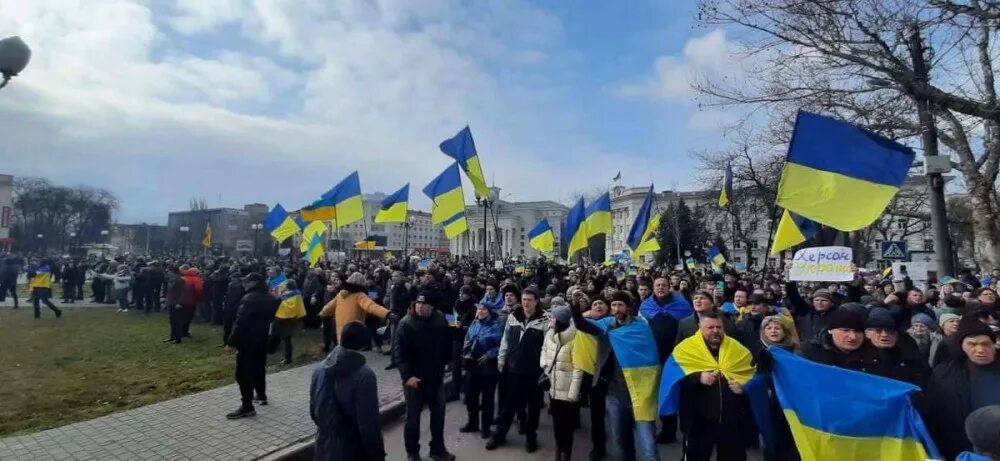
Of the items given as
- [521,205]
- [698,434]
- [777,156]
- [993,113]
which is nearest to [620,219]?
[521,205]

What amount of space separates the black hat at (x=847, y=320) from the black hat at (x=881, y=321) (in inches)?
3.8

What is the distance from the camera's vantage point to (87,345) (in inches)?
436

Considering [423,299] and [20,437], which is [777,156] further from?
[20,437]

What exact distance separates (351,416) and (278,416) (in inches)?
138

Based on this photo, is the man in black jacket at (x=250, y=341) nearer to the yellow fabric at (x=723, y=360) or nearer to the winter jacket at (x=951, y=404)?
the yellow fabric at (x=723, y=360)

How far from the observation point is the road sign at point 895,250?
12.5m

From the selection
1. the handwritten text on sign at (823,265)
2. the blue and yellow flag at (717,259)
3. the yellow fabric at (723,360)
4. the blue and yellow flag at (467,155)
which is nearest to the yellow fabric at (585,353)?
the yellow fabric at (723,360)

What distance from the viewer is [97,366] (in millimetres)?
9305

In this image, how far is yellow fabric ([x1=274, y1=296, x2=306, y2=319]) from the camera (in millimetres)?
9320

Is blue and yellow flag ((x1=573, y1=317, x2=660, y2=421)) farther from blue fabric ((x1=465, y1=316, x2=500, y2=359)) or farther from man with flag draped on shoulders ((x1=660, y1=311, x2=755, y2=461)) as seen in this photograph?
blue fabric ((x1=465, y1=316, x2=500, y2=359))

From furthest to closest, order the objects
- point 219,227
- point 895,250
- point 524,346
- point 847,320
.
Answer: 1. point 219,227
2. point 895,250
3. point 524,346
4. point 847,320

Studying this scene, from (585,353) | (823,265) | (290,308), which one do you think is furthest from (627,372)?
(290,308)

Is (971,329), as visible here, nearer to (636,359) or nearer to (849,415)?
(849,415)

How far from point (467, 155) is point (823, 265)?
8.77m
